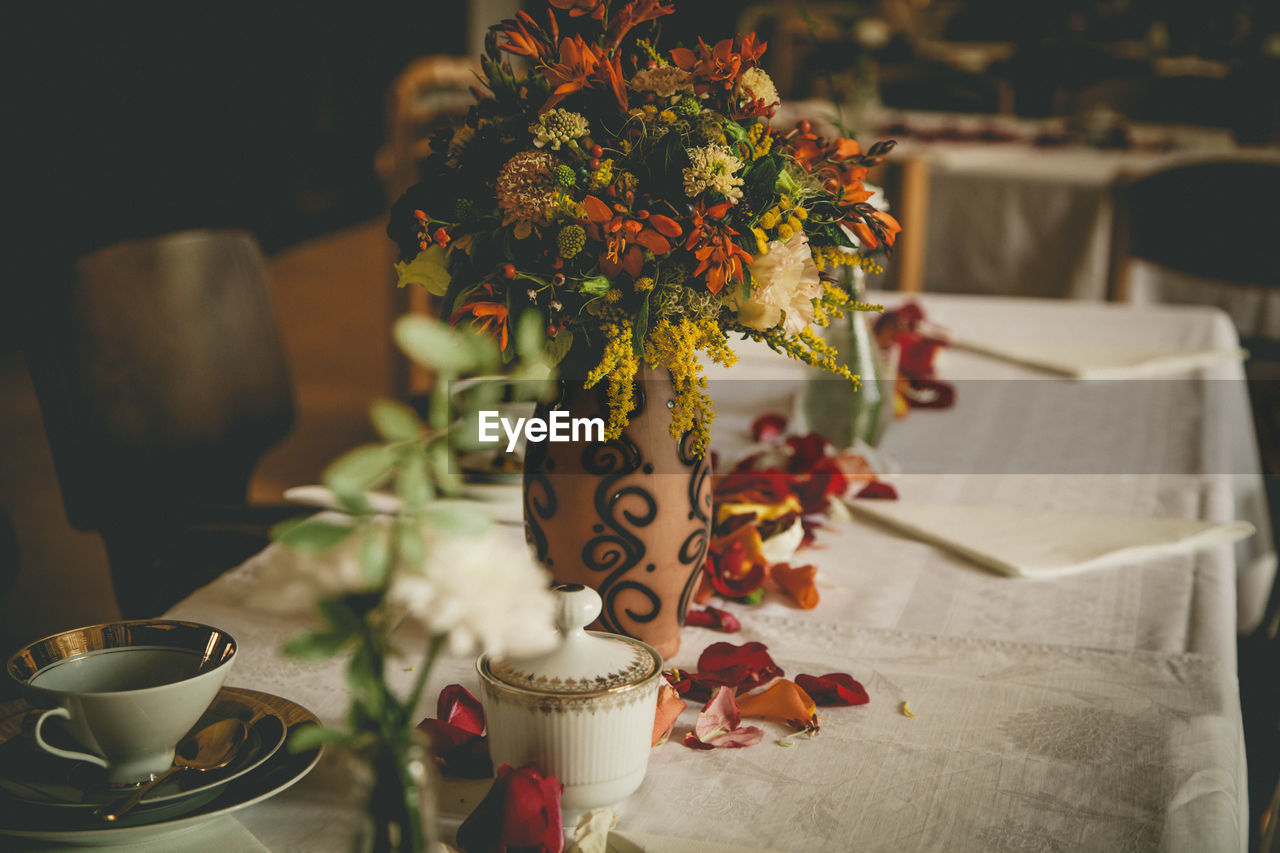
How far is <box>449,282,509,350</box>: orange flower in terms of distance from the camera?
74 cm

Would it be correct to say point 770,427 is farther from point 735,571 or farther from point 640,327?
point 640,327

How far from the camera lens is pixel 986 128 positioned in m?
3.97

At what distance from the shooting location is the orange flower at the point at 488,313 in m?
0.74

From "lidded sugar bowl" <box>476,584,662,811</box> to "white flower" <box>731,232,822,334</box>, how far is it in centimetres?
24

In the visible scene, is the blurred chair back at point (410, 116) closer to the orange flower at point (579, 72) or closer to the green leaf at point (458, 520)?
the orange flower at point (579, 72)

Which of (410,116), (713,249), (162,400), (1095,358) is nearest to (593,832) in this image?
(713,249)

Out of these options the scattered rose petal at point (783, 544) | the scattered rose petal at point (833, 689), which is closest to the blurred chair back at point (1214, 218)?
the scattered rose petal at point (783, 544)

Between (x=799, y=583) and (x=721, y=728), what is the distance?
0.25m

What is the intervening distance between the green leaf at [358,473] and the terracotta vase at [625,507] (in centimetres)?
38

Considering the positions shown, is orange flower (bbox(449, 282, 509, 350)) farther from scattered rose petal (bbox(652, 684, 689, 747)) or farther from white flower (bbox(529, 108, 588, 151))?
scattered rose petal (bbox(652, 684, 689, 747))

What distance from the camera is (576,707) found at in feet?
2.02

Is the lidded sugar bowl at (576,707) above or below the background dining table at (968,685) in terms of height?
above

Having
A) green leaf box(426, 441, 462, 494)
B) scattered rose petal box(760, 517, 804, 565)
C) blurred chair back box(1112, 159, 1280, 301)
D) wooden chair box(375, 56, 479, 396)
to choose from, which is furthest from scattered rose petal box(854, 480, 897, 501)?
wooden chair box(375, 56, 479, 396)

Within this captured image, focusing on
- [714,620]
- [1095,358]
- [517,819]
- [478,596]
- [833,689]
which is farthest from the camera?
[1095,358]
